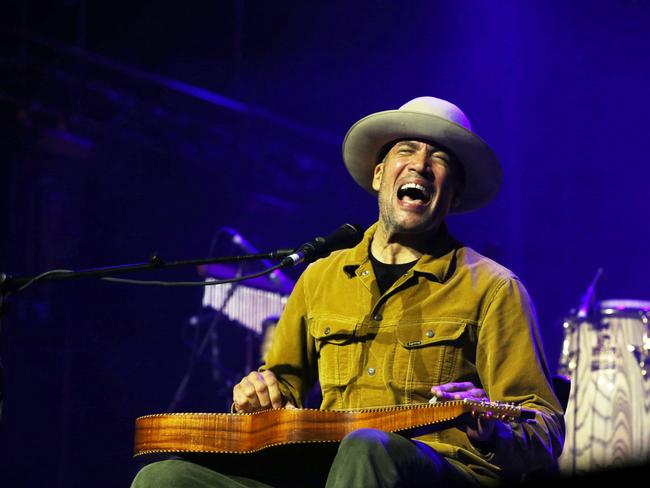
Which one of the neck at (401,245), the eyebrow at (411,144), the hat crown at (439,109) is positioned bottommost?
the neck at (401,245)

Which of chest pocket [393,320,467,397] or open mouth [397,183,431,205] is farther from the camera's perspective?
open mouth [397,183,431,205]

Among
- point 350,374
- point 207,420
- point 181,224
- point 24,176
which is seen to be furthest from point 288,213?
point 207,420

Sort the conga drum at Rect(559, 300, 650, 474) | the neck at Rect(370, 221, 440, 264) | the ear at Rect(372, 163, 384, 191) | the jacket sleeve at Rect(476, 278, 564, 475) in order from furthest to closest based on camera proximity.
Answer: the conga drum at Rect(559, 300, 650, 474), the ear at Rect(372, 163, 384, 191), the neck at Rect(370, 221, 440, 264), the jacket sleeve at Rect(476, 278, 564, 475)

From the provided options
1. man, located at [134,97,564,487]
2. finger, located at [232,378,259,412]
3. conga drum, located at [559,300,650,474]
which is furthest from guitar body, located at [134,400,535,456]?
conga drum, located at [559,300,650,474]

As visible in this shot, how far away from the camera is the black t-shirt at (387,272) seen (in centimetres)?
374

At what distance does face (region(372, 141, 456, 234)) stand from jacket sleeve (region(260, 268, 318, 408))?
0.58 m

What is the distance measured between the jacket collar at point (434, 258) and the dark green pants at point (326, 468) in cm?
95

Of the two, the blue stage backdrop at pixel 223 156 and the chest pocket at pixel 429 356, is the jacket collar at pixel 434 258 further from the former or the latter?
the blue stage backdrop at pixel 223 156

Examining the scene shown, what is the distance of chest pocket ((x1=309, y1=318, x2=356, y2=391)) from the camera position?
11.7 feet

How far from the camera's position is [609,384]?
6770 millimetres

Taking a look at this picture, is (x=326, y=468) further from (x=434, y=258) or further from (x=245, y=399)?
(x=434, y=258)

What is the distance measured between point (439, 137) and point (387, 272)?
66cm

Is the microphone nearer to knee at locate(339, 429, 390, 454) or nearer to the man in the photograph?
the man

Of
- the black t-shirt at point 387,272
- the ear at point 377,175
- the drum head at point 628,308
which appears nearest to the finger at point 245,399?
the black t-shirt at point 387,272
